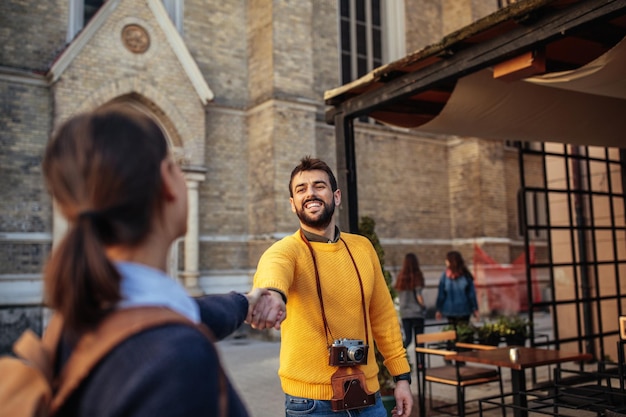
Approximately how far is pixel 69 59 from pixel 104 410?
1228 cm

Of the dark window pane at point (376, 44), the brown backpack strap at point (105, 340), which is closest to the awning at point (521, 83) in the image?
the brown backpack strap at point (105, 340)

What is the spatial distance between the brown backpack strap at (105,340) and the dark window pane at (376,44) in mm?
17423

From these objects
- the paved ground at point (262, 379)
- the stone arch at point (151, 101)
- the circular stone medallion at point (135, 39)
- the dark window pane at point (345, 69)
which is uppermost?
the dark window pane at point (345, 69)

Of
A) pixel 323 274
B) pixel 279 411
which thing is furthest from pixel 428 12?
pixel 323 274

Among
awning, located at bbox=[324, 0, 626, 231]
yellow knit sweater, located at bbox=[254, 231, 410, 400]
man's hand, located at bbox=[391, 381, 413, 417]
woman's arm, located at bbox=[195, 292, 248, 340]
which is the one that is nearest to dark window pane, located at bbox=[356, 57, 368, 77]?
awning, located at bbox=[324, 0, 626, 231]

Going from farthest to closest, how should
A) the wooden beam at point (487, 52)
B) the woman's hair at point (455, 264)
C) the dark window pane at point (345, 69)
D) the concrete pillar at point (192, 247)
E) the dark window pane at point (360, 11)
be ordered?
the dark window pane at point (360, 11) < the dark window pane at point (345, 69) < the concrete pillar at point (192, 247) < the woman's hair at point (455, 264) < the wooden beam at point (487, 52)

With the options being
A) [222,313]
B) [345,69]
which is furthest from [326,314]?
[345,69]

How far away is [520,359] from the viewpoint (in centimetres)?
514

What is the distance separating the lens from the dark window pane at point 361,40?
17406mm

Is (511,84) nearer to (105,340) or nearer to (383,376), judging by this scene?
(383,376)

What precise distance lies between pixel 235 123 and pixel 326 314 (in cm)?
1225

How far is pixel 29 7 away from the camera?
12.1 metres

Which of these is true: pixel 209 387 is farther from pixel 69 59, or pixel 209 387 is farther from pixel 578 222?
pixel 69 59

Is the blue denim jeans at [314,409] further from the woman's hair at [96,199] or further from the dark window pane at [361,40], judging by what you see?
the dark window pane at [361,40]
